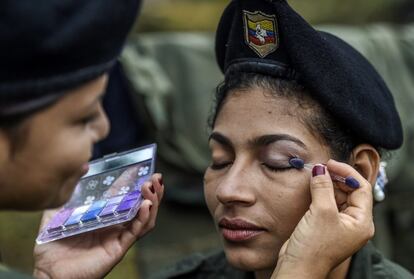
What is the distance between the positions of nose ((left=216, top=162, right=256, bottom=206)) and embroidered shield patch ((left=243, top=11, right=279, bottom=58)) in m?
0.35

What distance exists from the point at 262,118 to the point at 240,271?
2.19 ft

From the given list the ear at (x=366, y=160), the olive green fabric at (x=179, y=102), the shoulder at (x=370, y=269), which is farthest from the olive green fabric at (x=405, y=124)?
the ear at (x=366, y=160)

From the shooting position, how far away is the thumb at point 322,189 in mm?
2203

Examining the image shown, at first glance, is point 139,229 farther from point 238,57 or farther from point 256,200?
point 238,57

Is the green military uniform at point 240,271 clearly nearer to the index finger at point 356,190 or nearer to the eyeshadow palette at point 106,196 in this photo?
the index finger at point 356,190

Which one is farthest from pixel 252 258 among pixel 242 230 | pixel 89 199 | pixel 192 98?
pixel 192 98

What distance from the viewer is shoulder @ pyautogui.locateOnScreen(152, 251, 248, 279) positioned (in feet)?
9.66

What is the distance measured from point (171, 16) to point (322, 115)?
12.2 ft

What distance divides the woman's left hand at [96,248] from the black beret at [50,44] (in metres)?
0.74

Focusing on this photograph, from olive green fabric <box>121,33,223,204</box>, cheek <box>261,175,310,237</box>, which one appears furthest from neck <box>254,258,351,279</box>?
olive green fabric <box>121,33,223,204</box>

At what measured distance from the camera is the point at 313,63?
233 cm

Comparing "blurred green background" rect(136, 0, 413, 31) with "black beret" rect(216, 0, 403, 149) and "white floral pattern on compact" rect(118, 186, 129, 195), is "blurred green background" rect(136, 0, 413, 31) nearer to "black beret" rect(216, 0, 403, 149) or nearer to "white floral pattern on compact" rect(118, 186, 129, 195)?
"black beret" rect(216, 0, 403, 149)

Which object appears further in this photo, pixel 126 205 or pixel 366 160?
pixel 366 160

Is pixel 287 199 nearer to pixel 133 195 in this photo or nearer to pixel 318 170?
pixel 318 170
